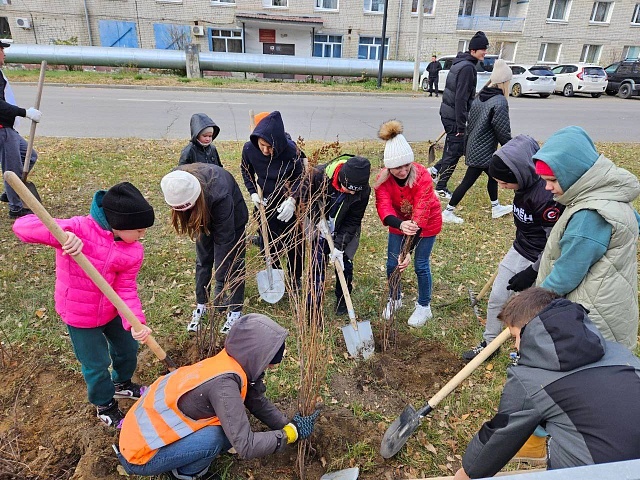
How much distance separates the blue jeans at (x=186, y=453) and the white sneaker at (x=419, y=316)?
1914 mm

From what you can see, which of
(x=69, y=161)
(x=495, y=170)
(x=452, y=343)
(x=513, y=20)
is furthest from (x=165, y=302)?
(x=513, y=20)

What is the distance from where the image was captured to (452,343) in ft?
10.8

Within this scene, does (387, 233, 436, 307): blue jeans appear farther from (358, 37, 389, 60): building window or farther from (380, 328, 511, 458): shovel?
(358, 37, 389, 60): building window

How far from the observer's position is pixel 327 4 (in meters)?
23.9

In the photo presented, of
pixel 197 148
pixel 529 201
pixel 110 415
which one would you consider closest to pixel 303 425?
pixel 110 415

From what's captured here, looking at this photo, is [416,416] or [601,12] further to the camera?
[601,12]

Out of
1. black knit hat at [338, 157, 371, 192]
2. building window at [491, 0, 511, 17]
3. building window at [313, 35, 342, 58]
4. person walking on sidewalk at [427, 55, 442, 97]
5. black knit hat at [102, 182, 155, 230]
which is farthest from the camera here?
building window at [491, 0, 511, 17]

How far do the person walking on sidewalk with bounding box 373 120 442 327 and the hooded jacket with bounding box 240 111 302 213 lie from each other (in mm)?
710

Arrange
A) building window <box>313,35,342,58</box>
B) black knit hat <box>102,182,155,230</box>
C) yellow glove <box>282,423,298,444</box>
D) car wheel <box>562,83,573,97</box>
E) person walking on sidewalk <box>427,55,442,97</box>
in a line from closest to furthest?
black knit hat <box>102,182,155,230</box> < yellow glove <box>282,423,298,444</box> < person walking on sidewalk <box>427,55,442,97</box> < car wheel <box>562,83,573,97</box> < building window <box>313,35,342,58</box>

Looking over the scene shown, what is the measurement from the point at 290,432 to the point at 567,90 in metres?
20.5

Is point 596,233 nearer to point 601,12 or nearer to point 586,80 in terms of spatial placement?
point 586,80

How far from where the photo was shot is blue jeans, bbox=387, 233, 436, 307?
10.8ft

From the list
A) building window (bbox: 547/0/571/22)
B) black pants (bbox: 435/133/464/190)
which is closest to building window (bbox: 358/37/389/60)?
building window (bbox: 547/0/571/22)

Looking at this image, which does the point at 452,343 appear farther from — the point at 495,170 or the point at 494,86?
the point at 494,86
